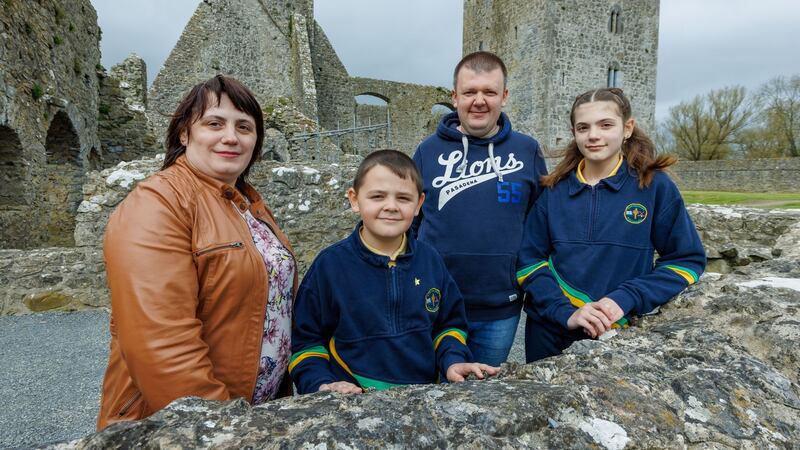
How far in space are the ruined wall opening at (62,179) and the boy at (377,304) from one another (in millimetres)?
8199

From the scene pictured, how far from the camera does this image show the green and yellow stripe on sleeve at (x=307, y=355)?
1.61 meters

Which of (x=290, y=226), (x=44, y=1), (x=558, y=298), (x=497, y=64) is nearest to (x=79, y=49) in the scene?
(x=44, y=1)

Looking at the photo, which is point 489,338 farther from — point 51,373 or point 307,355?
point 51,373

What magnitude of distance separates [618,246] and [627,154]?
427 millimetres

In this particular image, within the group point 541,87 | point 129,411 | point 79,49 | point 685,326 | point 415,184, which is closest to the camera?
point 129,411

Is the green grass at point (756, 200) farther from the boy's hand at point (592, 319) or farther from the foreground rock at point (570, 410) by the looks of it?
the foreground rock at point (570, 410)

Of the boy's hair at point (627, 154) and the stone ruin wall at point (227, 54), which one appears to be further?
the stone ruin wall at point (227, 54)

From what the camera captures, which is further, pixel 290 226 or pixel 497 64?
pixel 290 226

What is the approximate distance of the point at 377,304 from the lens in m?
1.68

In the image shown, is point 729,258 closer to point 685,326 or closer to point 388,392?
point 685,326

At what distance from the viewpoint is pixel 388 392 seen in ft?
3.50

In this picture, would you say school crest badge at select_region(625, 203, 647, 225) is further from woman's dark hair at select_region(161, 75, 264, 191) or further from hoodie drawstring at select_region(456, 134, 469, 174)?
woman's dark hair at select_region(161, 75, 264, 191)

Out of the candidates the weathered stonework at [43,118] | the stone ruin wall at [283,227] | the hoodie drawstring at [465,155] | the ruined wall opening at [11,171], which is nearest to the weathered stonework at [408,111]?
the weathered stonework at [43,118]

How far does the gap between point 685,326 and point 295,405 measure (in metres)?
1.23
